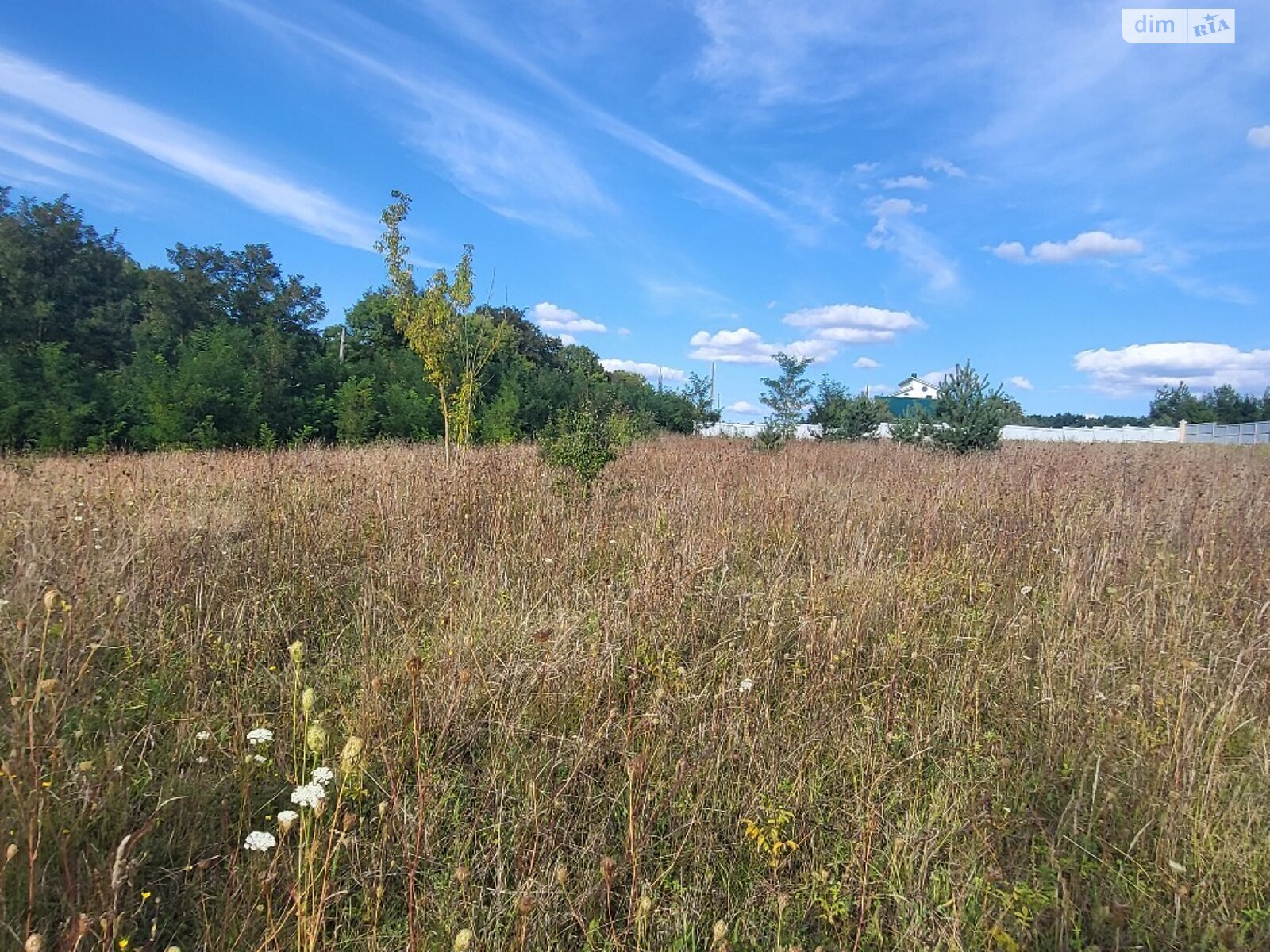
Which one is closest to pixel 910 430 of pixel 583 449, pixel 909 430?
pixel 909 430

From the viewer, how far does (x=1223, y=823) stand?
5.75 ft

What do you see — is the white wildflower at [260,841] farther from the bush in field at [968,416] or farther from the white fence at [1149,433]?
the white fence at [1149,433]

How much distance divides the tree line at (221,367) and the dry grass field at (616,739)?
14.5 feet

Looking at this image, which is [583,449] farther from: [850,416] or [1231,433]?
[1231,433]

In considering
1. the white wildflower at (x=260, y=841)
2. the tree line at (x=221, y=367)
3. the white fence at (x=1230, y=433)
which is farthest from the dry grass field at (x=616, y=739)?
the white fence at (x=1230, y=433)

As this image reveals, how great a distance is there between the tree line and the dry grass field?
14.5 ft

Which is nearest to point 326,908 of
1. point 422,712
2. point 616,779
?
point 422,712

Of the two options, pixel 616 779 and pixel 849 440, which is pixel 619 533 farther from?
pixel 849 440

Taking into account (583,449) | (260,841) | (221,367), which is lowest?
(260,841)

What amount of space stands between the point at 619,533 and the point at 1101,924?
2915 mm

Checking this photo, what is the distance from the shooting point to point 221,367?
13.3 meters

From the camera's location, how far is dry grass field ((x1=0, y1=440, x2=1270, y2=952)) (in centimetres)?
144

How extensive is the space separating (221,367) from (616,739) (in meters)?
15.0

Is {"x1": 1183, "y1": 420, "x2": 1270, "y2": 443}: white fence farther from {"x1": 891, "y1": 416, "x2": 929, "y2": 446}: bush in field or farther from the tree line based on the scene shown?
the tree line
